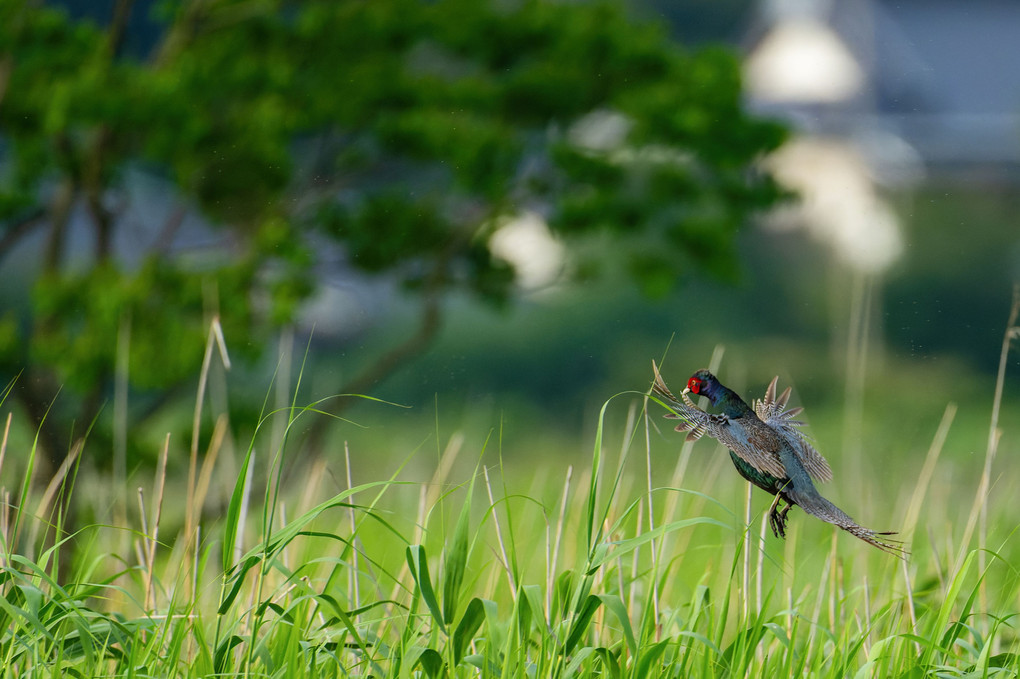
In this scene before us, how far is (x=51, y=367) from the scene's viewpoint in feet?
8.25

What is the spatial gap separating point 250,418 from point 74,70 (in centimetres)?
103

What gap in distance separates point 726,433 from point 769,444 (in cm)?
4

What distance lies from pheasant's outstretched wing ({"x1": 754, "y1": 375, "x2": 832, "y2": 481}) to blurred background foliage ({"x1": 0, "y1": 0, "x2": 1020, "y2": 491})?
1.62m

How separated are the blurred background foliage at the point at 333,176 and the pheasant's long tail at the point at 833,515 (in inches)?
64.3

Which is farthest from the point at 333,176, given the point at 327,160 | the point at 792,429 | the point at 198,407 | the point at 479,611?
the point at 792,429

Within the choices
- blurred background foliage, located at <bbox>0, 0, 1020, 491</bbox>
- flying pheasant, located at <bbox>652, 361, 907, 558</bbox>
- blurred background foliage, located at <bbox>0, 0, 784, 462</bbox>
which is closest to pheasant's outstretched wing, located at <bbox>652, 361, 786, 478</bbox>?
flying pheasant, located at <bbox>652, 361, 907, 558</bbox>

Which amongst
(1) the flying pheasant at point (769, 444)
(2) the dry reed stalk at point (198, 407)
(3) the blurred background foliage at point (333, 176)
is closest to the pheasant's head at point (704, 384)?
(1) the flying pheasant at point (769, 444)

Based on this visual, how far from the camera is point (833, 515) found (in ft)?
2.17

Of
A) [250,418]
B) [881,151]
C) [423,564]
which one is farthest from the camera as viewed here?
[881,151]

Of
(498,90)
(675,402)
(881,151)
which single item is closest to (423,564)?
(675,402)

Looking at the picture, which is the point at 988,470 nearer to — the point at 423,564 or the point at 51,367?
the point at 423,564

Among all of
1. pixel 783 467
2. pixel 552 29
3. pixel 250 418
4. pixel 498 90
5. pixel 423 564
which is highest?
pixel 552 29

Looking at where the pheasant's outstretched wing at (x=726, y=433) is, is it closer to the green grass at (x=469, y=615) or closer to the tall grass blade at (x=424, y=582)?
the green grass at (x=469, y=615)

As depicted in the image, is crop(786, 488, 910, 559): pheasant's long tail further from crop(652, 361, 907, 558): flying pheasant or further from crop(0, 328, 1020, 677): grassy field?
crop(0, 328, 1020, 677): grassy field
